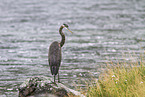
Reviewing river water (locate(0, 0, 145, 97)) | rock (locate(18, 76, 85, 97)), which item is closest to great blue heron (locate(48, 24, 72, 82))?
rock (locate(18, 76, 85, 97))

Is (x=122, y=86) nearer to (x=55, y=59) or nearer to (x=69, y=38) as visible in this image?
(x=55, y=59)

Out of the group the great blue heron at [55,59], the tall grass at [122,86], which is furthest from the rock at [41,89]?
the tall grass at [122,86]

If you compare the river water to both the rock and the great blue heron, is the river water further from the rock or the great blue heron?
the great blue heron

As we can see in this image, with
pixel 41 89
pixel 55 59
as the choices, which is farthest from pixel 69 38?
pixel 41 89

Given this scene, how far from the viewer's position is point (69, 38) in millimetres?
13211

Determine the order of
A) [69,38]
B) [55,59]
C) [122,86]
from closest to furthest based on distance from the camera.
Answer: [122,86]
[55,59]
[69,38]

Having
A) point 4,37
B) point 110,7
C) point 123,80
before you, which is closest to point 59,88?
point 123,80

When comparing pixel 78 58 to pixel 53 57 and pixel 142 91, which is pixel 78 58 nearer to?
pixel 53 57

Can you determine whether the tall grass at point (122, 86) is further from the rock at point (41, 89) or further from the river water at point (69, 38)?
the river water at point (69, 38)

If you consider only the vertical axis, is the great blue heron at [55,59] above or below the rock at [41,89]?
above

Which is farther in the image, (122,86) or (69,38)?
(69,38)

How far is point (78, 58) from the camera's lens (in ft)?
33.3

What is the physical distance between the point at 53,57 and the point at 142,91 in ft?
7.07

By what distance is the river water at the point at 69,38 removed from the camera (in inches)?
343
